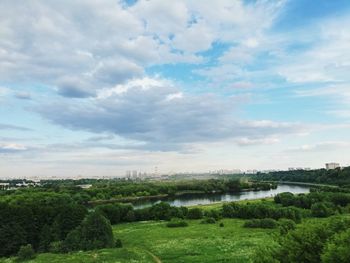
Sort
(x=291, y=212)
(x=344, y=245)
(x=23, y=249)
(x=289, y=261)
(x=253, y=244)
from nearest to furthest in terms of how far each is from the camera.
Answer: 1. (x=344, y=245)
2. (x=289, y=261)
3. (x=23, y=249)
4. (x=253, y=244)
5. (x=291, y=212)

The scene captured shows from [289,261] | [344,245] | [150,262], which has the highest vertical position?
[344,245]

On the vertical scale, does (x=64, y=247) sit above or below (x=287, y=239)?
below

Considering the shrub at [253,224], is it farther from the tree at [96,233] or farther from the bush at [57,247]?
the bush at [57,247]

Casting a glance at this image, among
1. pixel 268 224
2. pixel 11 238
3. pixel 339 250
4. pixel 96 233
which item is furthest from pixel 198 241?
pixel 339 250

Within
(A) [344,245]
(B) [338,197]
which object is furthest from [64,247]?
(B) [338,197]

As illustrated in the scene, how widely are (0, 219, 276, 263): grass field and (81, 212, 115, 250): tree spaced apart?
3.17 meters

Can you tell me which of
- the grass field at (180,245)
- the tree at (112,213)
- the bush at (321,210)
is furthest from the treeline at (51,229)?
the bush at (321,210)

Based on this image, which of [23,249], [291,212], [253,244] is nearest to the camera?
[23,249]

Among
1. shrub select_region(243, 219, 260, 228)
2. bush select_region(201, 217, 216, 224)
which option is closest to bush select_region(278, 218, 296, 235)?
shrub select_region(243, 219, 260, 228)

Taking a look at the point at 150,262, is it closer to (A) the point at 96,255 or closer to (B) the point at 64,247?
(A) the point at 96,255

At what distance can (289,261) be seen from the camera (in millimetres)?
22719

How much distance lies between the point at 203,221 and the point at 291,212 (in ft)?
65.6

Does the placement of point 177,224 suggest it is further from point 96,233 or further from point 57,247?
point 57,247

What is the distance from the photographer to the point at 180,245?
5141cm
